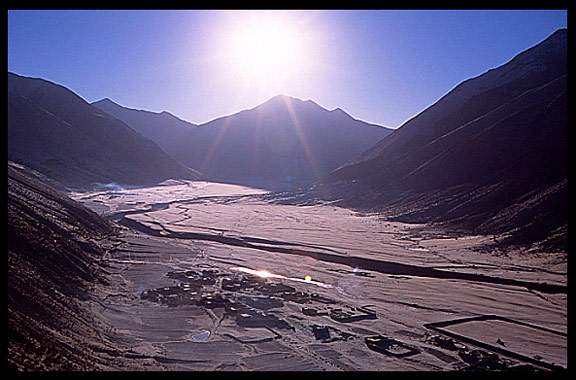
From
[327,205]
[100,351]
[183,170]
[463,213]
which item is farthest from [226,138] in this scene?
[100,351]

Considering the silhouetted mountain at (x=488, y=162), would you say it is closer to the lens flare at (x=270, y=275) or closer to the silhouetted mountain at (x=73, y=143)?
the lens flare at (x=270, y=275)

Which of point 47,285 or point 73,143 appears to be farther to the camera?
point 73,143

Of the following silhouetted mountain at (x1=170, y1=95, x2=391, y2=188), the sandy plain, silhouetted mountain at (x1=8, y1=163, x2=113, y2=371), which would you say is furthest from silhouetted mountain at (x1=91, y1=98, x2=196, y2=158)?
silhouetted mountain at (x1=8, y1=163, x2=113, y2=371)

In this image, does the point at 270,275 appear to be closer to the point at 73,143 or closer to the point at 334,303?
the point at 334,303

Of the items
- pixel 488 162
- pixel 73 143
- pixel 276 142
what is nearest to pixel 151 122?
pixel 276 142

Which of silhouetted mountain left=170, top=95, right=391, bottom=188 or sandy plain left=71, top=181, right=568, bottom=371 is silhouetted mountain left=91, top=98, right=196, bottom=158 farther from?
sandy plain left=71, top=181, right=568, bottom=371
